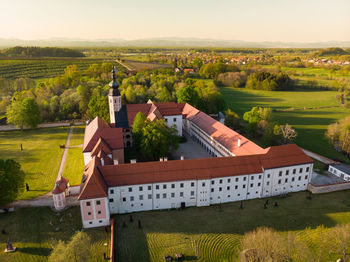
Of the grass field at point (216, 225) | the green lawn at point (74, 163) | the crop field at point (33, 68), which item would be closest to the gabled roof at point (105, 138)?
the green lawn at point (74, 163)

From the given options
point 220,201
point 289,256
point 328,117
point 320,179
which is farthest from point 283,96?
point 289,256

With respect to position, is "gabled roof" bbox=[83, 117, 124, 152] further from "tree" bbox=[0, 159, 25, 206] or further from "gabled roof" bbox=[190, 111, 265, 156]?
"gabled roof" bbox=[190, 111, 265, 156]

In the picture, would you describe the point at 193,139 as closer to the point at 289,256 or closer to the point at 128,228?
the point at 128,228

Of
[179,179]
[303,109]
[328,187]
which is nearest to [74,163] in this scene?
[179,179]

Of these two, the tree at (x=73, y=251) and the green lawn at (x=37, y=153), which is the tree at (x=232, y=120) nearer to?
the green lawn at (x=37, y=153)

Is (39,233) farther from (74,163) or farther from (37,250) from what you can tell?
(74,163)

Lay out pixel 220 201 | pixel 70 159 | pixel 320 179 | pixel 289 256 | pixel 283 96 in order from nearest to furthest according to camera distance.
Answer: pixel 289 256 < pixel 220 201 < pixel 320 179 < pixel 70 159 < pixel 283 96

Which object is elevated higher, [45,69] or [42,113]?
[45,69]

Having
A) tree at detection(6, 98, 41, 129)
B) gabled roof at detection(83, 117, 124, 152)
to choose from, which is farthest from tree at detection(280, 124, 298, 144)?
tree at detection(6, 98, 41, 129)
